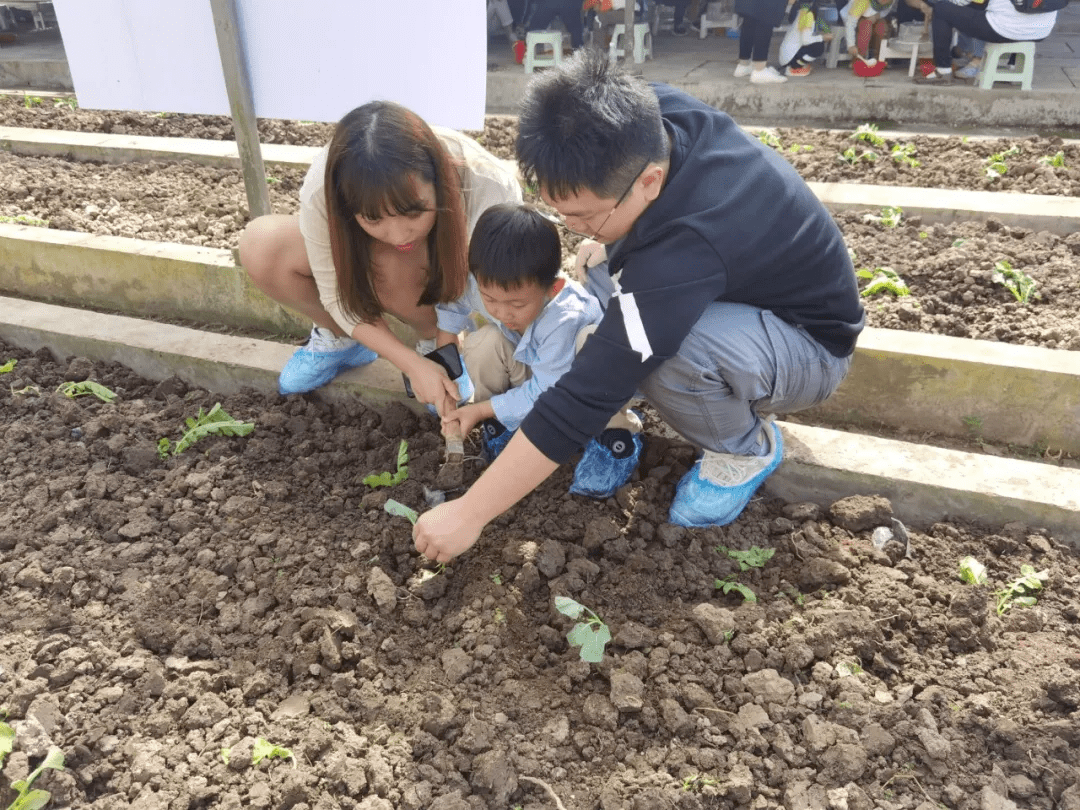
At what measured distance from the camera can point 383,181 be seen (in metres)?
2.05

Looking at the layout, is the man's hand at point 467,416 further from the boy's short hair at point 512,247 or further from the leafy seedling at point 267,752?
the leafy seedling at point 267,752

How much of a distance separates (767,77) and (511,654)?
5440 mm

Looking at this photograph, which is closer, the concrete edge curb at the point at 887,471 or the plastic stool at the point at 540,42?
the concrete edge curb at the point at 887,471

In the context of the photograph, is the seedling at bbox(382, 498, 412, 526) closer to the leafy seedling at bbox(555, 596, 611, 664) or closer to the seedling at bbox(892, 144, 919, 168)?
the leafy seedling at bbox(555, 596, 611, 664)

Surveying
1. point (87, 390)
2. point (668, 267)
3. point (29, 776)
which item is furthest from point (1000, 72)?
point (29, 776)

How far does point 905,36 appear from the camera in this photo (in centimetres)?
646

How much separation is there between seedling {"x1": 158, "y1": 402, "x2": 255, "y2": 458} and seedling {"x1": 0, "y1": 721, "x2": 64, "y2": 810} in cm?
102

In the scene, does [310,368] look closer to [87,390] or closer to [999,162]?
[87,390]

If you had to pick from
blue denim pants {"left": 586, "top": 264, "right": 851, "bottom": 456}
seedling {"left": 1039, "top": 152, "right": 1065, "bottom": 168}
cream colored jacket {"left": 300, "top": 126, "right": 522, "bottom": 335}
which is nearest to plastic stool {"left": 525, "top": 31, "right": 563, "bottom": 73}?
seedling {"left": 1039, "top": 152, "right": 1065, "bottom": 168}

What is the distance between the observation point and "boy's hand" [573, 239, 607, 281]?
261cm

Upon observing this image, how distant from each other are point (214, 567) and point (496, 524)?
0.73m

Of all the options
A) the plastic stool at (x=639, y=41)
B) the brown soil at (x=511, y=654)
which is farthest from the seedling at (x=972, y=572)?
the plastic stool at (x=639, y=41)

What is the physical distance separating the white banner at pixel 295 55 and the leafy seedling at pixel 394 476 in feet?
3.15

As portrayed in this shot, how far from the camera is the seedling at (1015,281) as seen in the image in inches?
123
